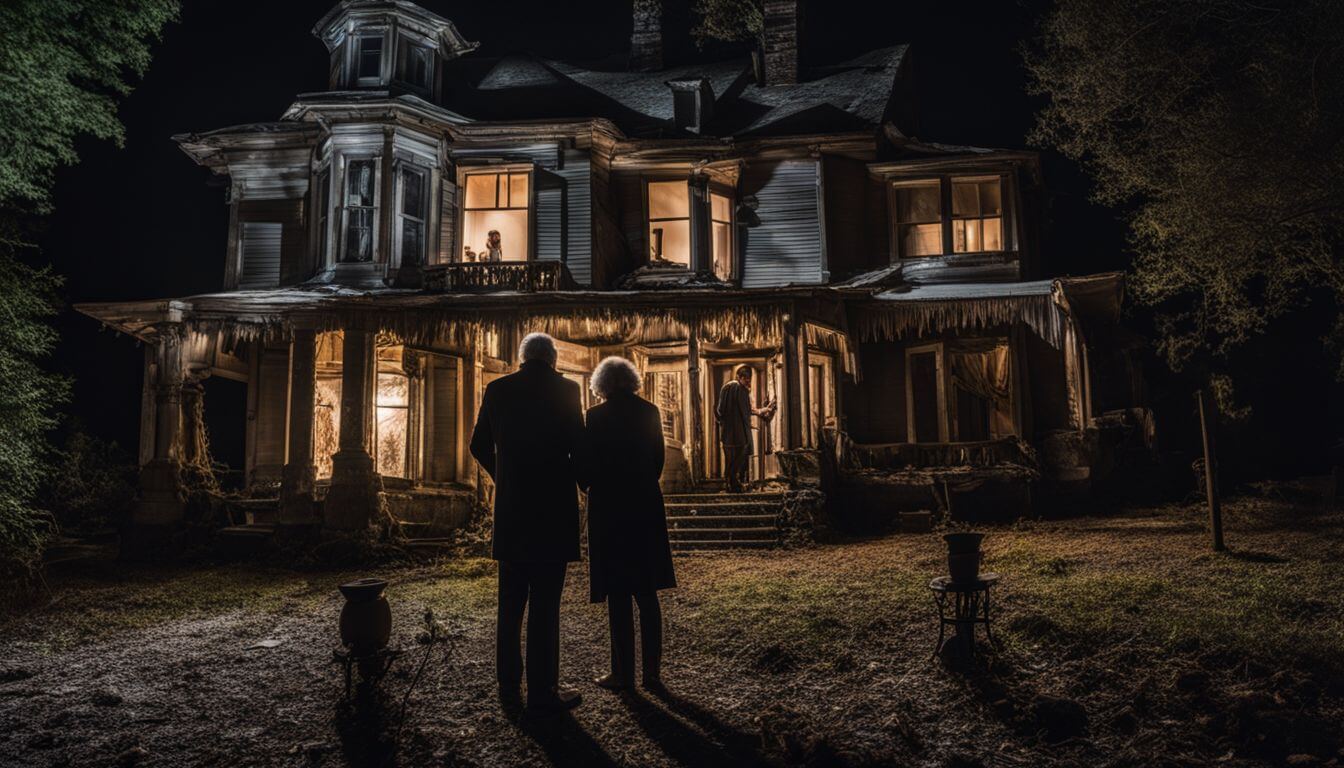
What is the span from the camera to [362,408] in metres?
12.5

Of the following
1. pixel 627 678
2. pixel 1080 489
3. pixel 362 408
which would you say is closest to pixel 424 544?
pixel 362 408

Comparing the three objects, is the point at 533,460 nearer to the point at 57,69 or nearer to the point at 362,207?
the point at 57,69

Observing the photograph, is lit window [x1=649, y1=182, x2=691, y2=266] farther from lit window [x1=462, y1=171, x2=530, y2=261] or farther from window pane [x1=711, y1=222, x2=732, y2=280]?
lit window [x1=462, y1=171, x2=530, y2=261]

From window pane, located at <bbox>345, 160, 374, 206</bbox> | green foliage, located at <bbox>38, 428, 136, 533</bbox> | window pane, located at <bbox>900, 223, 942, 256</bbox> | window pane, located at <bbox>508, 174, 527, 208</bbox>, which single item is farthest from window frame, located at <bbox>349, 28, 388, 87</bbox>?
window pane, located at <bbox>900, 223, 942, 256</bbox>

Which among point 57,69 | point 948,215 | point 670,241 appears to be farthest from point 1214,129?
point 57,69

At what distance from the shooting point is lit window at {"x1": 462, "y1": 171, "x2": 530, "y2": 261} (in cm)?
1659

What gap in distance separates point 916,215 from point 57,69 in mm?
13665

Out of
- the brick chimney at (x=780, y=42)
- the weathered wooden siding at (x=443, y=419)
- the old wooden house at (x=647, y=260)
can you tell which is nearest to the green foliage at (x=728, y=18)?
the brick chimney at (x=780, y=42)

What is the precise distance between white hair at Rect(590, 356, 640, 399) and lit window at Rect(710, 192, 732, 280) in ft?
39.6

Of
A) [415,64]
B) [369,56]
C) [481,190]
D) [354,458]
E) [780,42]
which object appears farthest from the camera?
[780,42]

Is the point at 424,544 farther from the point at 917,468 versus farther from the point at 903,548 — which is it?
the point at 917,468

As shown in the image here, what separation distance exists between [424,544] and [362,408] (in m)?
2.29

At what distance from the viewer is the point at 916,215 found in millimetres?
17031

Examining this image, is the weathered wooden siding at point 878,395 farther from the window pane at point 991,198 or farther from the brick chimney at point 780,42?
the brick chimney at point 780,42
